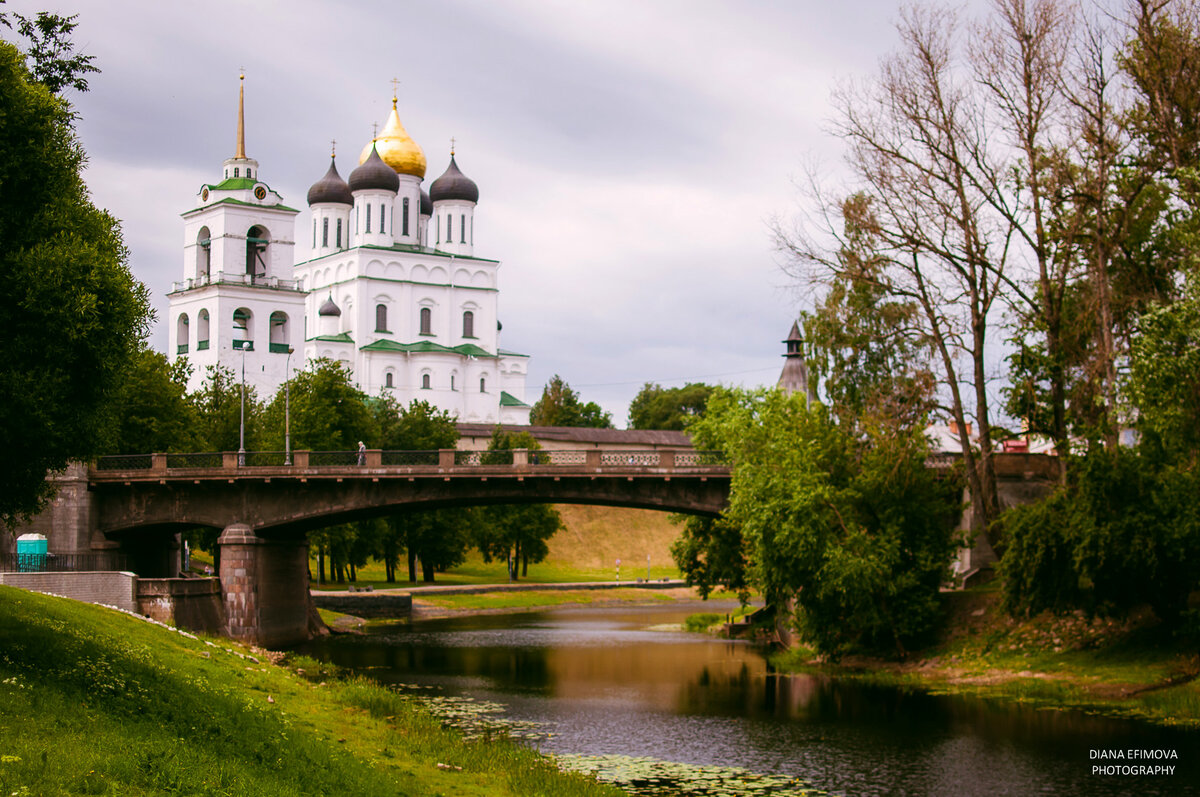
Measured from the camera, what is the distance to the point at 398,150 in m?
117

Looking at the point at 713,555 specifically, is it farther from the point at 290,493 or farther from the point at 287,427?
the point at 287,427

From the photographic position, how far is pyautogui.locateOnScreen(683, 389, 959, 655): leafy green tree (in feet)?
125

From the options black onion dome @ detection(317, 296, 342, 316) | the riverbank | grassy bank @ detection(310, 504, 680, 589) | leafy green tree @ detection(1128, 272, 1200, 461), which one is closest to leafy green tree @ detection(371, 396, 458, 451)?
grassy bank @ detection(310, 504, 680, 589)

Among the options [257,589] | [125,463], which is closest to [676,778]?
[257,589]

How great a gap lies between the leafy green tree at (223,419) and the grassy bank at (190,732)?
3466 cm

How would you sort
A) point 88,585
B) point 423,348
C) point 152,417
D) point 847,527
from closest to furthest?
point 847,527, point 88,585, point 152,417, point 423,348

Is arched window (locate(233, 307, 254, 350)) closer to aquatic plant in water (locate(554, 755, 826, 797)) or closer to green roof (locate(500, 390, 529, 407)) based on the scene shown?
green roof (locate(500, 390, 529, 407))

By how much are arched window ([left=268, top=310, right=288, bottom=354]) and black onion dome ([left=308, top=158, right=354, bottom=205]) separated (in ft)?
74.0

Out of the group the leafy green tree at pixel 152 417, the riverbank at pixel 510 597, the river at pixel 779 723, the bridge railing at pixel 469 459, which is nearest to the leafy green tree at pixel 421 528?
the riverbank at pixel 510 597

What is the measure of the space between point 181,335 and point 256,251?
8942 mm

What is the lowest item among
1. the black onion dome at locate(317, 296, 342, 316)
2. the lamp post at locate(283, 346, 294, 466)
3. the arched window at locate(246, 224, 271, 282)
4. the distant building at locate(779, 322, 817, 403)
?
the lamp post at locate(283, 346, 294, 466)

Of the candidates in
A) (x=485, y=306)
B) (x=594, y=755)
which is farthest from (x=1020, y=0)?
(x=485, y=306)

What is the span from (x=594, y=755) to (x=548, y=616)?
4185cm

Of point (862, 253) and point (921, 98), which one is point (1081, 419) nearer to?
point (862, 253)
